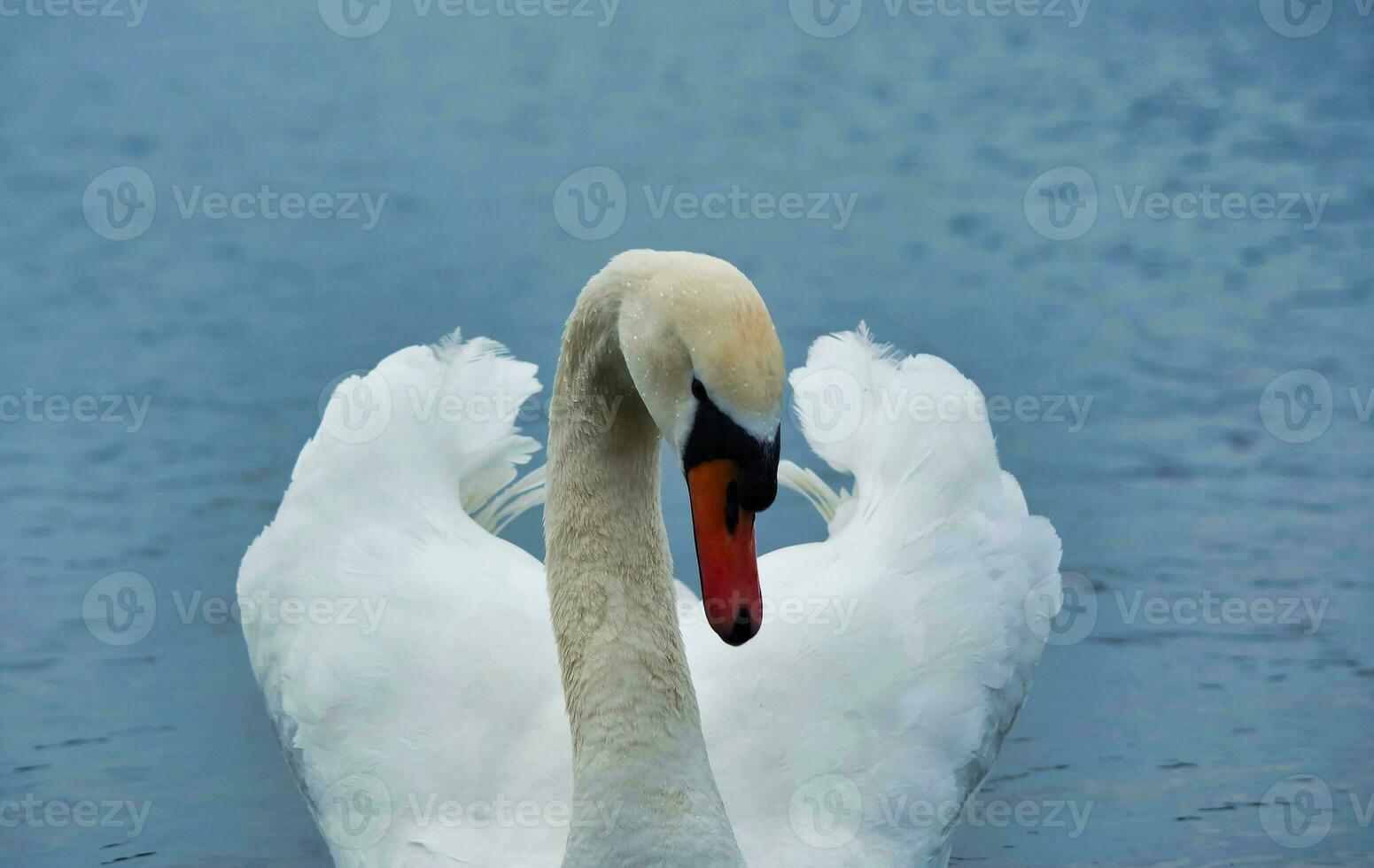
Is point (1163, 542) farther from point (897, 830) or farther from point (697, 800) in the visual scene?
point (697, 800)

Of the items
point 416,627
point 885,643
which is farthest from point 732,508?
point 416,627

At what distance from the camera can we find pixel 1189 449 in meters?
6.23

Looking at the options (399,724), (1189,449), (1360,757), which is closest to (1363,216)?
(1189,449)

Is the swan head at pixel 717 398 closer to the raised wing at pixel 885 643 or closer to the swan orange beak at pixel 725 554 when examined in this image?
the swan orange beak at pixel 725 554

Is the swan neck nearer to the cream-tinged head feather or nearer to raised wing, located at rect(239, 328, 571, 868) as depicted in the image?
the cream-tinged head feather

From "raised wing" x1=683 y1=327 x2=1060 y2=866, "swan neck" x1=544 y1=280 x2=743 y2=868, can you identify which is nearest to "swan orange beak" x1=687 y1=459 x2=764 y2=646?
"swan neck" x1=544 y1=280 x2=743 y2=868

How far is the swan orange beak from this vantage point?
8.11 feet

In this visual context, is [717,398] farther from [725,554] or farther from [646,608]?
[646,608]

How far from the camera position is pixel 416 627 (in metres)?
3.96

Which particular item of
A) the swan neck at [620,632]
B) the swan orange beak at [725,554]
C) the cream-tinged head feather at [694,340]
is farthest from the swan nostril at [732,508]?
the swan neck at [620,632]

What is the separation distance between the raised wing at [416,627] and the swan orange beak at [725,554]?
1007 mm

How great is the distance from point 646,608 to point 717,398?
2.18 ft

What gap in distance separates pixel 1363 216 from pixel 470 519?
566 cm

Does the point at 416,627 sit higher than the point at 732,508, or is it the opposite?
the point at 732,508
